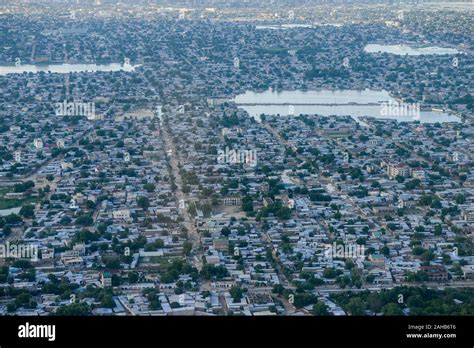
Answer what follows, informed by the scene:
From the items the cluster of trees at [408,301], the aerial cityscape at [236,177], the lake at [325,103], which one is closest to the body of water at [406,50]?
the aerial cityscape at [236,177]

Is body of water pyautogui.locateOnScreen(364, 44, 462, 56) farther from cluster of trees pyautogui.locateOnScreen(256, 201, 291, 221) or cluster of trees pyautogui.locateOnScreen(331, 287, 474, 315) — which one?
cluster of trees pyautogui.locateOnScreen(331, 287, 474, 315)

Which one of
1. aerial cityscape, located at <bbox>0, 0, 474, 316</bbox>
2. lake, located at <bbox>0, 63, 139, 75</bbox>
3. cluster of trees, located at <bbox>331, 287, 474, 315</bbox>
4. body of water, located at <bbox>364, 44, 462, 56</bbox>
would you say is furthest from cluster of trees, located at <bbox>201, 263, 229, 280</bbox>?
body of water, located at <bbox>364, 44, 462, 56</bbox>

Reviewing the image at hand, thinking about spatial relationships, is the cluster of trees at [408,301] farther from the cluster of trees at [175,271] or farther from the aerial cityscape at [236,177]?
the cluster of trees at [175,271]
